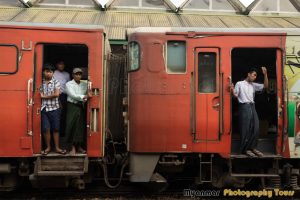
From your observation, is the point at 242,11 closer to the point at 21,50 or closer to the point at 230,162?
the point at 230,162

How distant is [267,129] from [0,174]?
212 inches

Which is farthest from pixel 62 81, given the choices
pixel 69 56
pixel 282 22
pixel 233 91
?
pixel 282 22

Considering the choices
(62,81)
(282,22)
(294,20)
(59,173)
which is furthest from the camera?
(294,20)

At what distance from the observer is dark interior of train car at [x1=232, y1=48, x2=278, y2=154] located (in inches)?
287

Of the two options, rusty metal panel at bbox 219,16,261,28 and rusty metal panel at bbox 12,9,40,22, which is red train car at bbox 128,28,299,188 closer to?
rusty metal panel at bbox 219,16,261,28

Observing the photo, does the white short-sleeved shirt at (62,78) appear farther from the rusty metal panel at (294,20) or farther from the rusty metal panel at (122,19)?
the rusty metal panel at (294,20)

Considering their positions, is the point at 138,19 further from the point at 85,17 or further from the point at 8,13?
the point at 8,13

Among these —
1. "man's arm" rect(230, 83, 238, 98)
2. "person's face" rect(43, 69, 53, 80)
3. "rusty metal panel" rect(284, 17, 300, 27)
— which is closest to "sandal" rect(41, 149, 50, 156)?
"person's face" rect(43, 69, 53, 80)

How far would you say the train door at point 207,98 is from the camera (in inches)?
265

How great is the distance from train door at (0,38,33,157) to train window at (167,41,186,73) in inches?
98.8

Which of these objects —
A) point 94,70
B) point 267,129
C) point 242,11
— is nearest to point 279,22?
point 242,11

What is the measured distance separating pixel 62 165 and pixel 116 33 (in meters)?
5.85

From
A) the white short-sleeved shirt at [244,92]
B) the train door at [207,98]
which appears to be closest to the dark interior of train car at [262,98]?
the white short-sleeved shirt at [244,92]

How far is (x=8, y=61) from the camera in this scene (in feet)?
21.6
